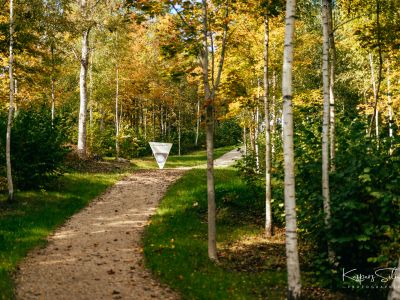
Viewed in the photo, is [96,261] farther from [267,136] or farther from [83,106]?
[83,106]

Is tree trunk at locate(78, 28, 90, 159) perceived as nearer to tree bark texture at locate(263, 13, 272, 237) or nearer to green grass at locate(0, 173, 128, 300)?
green grass at locate(0, 173, 128, 300)

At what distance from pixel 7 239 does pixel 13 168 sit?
18.5 feet

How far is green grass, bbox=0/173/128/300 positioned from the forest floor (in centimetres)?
27

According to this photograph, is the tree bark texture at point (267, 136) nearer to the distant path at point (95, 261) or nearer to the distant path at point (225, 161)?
the distant path at point (95, 261)

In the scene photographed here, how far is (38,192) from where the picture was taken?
14938 millimetres

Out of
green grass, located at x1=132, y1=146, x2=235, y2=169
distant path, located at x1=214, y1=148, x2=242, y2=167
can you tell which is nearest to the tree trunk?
green grass, located at x1=132, y1=146, x2=235, y2=169

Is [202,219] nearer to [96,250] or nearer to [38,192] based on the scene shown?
[96,250]

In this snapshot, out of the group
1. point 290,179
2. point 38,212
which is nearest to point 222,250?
point 290,179

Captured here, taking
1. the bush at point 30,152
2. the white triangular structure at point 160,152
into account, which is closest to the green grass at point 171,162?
the white triangular structure at point 160,152

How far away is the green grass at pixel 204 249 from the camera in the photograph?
24.3 feet

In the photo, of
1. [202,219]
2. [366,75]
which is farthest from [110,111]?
[202,219]
